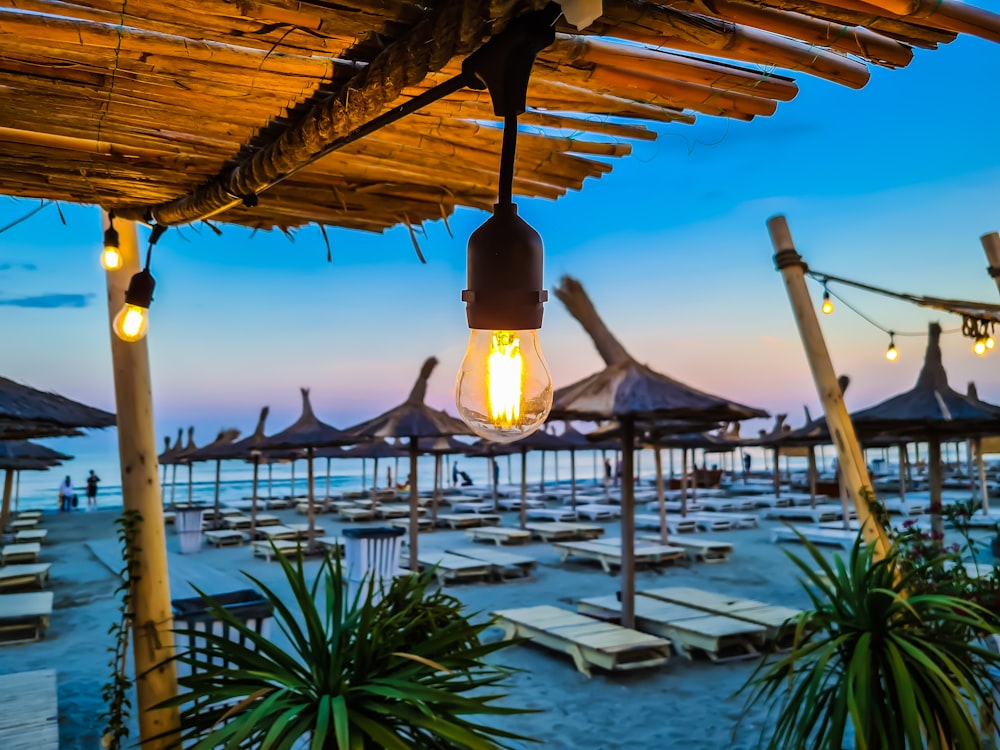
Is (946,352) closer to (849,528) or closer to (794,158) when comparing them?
(794,158)

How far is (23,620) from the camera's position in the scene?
7.19 meters

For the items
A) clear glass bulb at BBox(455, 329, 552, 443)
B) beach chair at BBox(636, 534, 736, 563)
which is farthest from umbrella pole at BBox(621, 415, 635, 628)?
beach chair at BBox(636, 534, 736, 563)

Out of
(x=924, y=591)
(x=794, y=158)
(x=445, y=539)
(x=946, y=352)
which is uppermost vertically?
(x=794, y=158)

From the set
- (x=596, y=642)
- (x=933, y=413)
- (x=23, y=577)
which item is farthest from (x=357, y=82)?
(x=23, y=577)

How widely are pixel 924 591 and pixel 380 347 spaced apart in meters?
27.5

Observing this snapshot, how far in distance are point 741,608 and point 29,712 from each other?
580 centimetres

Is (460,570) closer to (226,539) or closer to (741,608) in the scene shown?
(741,608)

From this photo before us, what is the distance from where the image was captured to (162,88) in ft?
5.89

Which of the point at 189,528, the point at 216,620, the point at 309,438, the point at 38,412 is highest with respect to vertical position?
the point at 38,412

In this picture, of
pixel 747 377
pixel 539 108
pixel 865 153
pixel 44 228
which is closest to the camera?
pixel 539 108

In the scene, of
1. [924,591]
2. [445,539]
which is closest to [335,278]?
[445,539]

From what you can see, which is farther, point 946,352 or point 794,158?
point 794,158

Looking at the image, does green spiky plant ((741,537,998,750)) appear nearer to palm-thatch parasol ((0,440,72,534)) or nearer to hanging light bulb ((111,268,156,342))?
hanging light bulb ((111,268,156,342))

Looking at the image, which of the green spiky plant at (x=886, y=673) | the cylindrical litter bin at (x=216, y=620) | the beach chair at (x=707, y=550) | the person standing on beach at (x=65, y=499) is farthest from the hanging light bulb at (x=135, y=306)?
the person standing on beach at (x=65, y=499)
